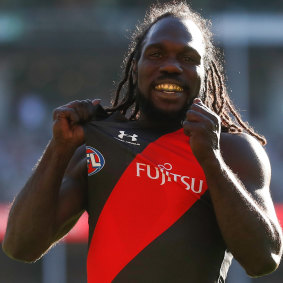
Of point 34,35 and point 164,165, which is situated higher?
point 164,165

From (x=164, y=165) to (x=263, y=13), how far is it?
45.5 feet

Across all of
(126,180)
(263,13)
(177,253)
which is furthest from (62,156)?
(263,13)

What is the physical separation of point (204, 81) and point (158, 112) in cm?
33

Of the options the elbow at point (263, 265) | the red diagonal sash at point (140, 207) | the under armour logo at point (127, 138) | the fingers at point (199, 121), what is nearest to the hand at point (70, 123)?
the under armour logo at point (127, 138)

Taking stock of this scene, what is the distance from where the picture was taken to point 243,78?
602 inches

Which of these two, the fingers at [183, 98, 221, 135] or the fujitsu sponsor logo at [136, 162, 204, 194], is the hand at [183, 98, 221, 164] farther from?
the fujitsu sponsor logo at [136, 162, 204, 194]

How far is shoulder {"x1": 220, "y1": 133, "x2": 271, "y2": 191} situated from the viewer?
2929 mm

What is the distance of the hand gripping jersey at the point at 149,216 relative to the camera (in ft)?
9.16

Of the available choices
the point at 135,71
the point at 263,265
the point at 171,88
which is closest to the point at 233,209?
the point at 263,265

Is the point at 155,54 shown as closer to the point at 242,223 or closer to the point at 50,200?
the point at 50,200

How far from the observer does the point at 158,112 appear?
3.09 meters

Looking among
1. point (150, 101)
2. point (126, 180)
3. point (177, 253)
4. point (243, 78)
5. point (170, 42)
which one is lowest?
point (243, 78)

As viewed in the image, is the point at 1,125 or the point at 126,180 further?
the point at 1,125

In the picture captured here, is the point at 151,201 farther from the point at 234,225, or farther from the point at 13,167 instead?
the point at 13,167
